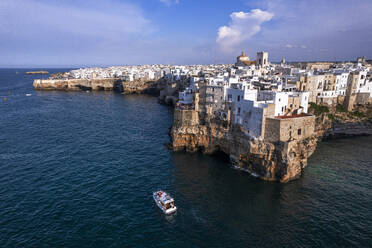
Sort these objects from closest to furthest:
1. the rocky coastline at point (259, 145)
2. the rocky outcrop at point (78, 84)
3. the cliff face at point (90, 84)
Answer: the rocky coastline at point (259, 145) → the cliff face at point (90, 84) → the rocky outcrop at point (78, 84)

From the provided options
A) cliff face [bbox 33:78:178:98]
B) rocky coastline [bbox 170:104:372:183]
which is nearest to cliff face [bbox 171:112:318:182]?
rocky coastline [bbox 170:104:372:183]

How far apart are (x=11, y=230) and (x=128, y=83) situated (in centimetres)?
13347

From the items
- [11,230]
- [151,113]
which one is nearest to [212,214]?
[11,230]

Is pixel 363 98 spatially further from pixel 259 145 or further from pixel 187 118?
pixel 187 118

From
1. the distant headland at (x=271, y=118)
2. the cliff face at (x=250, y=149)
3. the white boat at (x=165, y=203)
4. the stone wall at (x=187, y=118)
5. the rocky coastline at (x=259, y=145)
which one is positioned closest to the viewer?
the white boat at (x=165, y=203)

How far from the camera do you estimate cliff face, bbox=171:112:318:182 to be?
143 ft

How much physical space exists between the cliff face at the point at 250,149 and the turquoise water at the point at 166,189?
2.44 metres

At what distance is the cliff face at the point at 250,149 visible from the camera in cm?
4359

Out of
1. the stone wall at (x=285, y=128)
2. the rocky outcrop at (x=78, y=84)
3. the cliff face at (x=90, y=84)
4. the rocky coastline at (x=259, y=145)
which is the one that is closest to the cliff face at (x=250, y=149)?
the rocky coastline at (x=259, y=145)

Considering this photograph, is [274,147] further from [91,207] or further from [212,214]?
[91,207]

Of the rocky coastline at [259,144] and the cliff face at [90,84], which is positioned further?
the cliff face at [90,84]

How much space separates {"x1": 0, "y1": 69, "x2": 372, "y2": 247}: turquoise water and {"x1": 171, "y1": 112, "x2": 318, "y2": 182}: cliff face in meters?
2.44

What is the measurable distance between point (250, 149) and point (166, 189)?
18.5m

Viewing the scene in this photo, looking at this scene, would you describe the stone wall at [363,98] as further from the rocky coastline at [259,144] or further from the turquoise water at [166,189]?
the turquoise water at [166,189]
